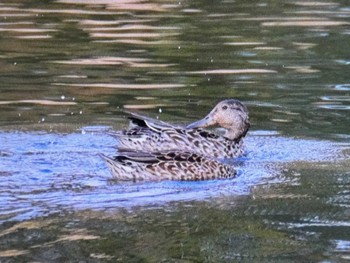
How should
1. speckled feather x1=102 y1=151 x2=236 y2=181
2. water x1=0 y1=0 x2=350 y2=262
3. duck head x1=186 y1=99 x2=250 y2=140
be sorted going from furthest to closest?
duck head x1=186 y1=99 x2=250 y2=140
speckled feather x1=102 y1=151 x2=236 y2=181
water x1=0 y1=0 x2=350 y2=262

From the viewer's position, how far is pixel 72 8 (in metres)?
25.7

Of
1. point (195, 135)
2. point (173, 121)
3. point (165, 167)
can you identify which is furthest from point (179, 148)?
point (173, 121)

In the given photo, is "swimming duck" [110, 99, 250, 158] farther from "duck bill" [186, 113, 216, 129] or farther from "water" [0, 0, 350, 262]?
"water" [0, 0, 350, 262]

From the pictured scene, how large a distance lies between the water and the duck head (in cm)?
28

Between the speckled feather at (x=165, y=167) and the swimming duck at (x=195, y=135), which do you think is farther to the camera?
the swimming duck at (x=195, y=135)

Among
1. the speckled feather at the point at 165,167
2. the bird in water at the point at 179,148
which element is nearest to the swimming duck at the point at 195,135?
the bird in water at the point at 179,148

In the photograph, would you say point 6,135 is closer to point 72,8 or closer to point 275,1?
point 72,8

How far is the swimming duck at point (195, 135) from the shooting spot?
12.2 m

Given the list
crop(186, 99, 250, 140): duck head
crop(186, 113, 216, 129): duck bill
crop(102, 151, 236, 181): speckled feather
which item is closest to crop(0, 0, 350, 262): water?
crop(102, 151, 236, 181): speckled feather

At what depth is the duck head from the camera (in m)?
13.1

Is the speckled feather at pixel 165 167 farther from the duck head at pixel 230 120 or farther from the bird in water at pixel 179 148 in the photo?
the duck head at pixel 230 120

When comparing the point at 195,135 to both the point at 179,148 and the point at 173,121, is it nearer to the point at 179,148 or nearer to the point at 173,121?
the point at 179,148

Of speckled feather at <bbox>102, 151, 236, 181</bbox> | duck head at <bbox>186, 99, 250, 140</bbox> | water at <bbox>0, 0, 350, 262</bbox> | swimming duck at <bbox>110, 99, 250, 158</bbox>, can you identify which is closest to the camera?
water at <bbox>0, 0, 350, 262</bbox>

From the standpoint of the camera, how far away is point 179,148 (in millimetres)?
12391
